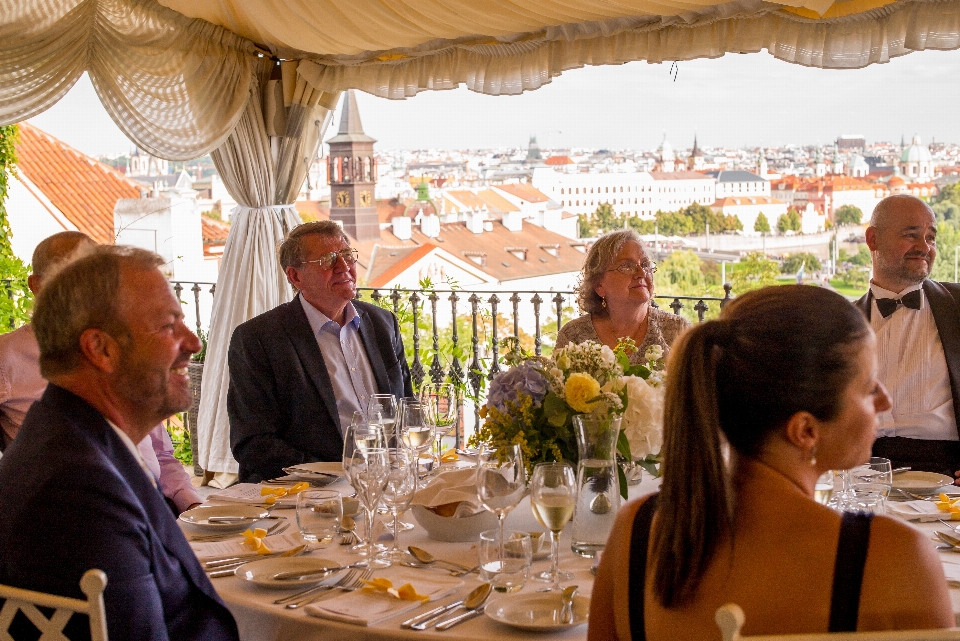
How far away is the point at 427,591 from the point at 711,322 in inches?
32.7

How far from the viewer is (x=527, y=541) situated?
1.75 m

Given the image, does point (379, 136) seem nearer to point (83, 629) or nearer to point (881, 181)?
point (881, 181)

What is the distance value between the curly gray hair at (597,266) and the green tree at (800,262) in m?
11.8

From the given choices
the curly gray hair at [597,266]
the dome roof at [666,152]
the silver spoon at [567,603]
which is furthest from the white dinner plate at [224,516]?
the dome roof at [666,152]

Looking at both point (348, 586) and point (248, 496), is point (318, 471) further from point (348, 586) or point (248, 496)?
point (348, 586)

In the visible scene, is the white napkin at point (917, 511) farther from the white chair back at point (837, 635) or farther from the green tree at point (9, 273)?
the green tree at point (9, 273)

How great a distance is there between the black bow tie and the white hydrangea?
1859 millimetres

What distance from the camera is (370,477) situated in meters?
1.87

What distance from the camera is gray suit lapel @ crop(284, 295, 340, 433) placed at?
3.27 m

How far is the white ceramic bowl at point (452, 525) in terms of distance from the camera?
2.07m

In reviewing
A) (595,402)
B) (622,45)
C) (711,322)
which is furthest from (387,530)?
(622,45)

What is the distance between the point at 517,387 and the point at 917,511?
3.16 feet

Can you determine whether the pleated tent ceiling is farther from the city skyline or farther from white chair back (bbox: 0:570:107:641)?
the city skyline

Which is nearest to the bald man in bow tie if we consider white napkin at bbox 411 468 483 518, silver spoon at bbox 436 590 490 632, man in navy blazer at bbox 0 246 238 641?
white napkin at bbox 411 468 483 518
